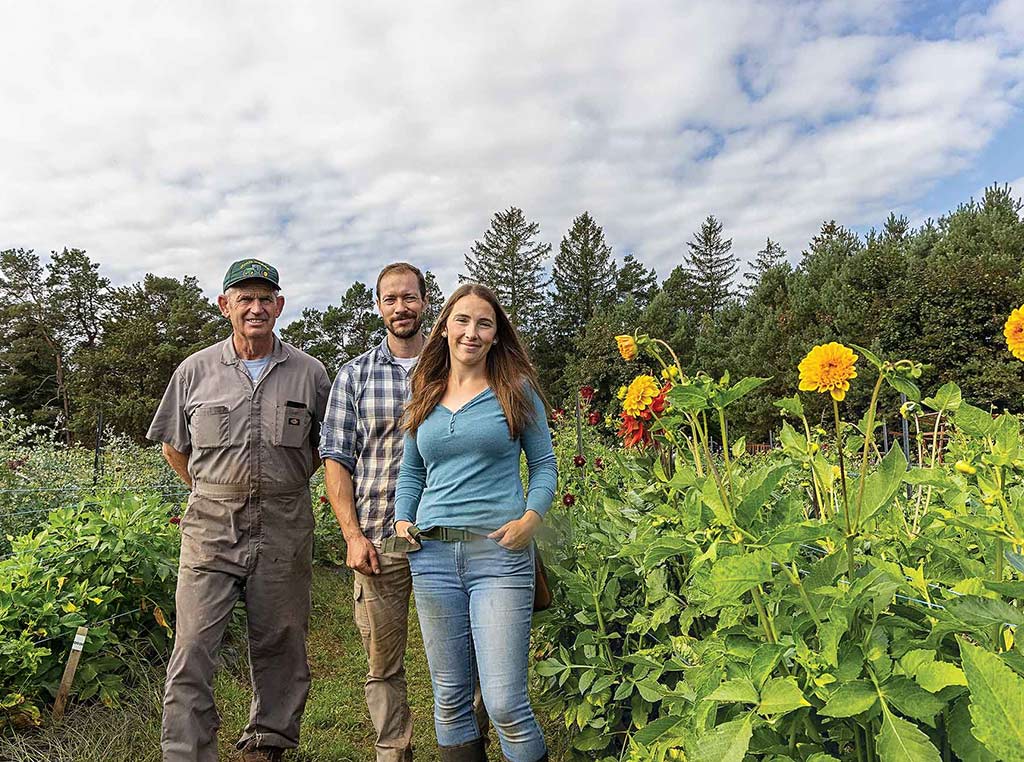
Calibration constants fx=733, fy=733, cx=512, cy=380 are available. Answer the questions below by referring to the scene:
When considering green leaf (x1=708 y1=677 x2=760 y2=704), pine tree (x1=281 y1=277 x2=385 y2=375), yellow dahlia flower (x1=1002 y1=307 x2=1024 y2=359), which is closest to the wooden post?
green leaf (x1=708 y1=677 x2=760 y2=704)

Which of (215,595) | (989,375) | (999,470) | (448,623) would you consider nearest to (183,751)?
(215,595)

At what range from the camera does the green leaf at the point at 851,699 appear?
0.90 meters

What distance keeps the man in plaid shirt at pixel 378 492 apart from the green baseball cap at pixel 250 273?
40 centimetres

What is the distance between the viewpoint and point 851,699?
915 millimetres

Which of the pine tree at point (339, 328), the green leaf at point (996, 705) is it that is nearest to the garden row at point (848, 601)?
the green leaf at point (996, 705)

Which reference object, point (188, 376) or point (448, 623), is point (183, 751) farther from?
point (188, 376)

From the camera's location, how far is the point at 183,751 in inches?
88.4

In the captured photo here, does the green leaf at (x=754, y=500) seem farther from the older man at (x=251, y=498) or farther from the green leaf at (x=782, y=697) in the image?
the older man at (x=251, y=498)

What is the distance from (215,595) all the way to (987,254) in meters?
19.2

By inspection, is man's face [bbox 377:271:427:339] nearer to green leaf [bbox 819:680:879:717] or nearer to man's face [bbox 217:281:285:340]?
man's face [bbox 217:281:285:340]

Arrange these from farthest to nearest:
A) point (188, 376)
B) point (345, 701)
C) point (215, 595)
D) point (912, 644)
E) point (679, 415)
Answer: point (345, 701) < point (188, 376) < point (215, 595) < point (679, 415) < point (912, 644)

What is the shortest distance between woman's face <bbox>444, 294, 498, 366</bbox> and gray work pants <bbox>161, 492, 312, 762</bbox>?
3.09 feet

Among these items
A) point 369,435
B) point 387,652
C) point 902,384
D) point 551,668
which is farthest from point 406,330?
point 902,384

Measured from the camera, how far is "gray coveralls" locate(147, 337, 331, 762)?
2.34m
